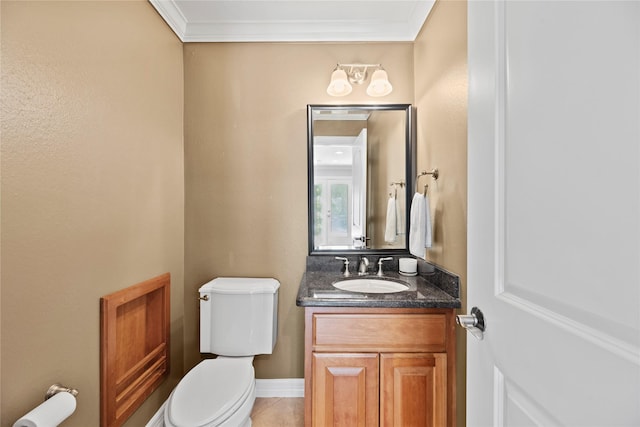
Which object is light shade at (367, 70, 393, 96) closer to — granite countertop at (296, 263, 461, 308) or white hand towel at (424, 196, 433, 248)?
white hand towel at (424, 196, 433, 248)

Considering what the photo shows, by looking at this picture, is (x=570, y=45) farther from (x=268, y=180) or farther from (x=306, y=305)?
(x=268, y=180)

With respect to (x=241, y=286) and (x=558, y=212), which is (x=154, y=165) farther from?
(x=558, y=212)

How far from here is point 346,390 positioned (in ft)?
4.72

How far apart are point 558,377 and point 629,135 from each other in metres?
0.40

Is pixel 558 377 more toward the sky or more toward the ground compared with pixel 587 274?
more toward the ground

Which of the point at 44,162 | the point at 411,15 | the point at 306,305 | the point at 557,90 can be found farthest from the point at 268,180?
the point at 557,90

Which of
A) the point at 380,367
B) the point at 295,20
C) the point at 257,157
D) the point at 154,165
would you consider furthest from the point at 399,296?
the point at 295,20

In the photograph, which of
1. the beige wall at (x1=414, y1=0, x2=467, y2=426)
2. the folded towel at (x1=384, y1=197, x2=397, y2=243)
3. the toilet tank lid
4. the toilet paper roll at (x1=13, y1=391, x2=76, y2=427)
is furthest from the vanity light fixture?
the toilet paper roll at (x1=13, y1=391, x2=76, y2=427)

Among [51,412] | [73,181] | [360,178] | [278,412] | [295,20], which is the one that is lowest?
[278,412]

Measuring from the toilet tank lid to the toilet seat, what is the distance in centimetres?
38

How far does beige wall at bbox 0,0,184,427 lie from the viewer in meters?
0.96

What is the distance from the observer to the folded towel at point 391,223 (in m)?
2.09

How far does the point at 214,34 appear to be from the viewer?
2078 mm

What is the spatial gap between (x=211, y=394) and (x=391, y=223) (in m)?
1.43
